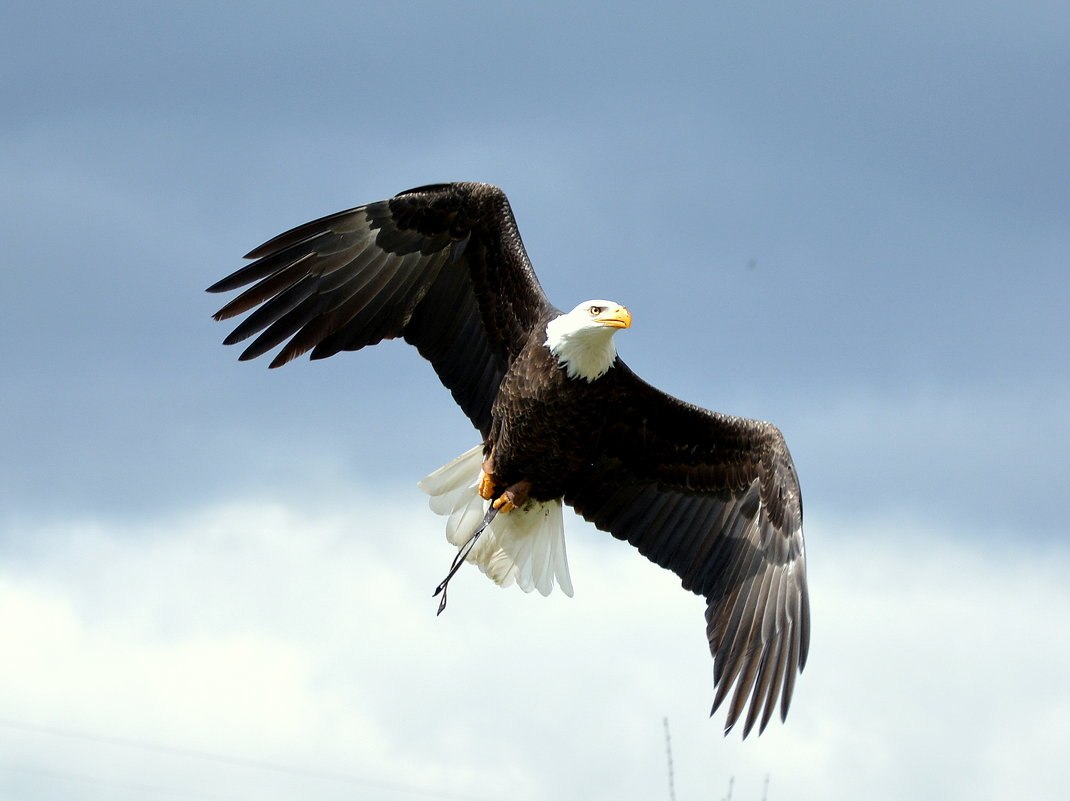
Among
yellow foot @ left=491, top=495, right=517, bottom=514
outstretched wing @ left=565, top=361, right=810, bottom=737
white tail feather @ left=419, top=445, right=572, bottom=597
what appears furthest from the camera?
white tail feather @ left=419, top=445, right=572, bottom=597

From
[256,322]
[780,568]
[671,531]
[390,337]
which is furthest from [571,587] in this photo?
[256,322]

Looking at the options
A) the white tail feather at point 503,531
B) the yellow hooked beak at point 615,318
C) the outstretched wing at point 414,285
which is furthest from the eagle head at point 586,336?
the white tail feather at point 503,531

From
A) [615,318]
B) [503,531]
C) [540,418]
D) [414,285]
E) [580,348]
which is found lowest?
[503,531]

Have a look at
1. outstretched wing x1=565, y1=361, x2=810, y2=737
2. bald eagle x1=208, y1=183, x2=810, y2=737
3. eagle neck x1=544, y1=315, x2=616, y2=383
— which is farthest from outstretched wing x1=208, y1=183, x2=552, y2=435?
outstretched wing x1=565, y1=361, x2=810, y2=737

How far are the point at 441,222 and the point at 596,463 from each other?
1.74 m

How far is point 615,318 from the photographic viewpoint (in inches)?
291

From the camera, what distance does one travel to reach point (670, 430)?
8391 mm

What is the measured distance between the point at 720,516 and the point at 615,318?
1.81 meters

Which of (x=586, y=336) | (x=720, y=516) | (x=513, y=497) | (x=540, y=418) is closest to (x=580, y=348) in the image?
(x=586, y=336)

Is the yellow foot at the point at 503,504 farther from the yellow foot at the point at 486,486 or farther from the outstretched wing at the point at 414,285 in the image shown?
the outstretched wing at the point at 414,285

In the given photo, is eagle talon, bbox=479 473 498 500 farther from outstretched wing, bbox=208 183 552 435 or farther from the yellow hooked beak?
the yellow hooked beak

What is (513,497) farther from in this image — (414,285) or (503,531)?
(414,285)

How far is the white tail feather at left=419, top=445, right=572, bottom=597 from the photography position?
8.55 metres

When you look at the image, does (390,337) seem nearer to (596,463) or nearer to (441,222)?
(441,222)
